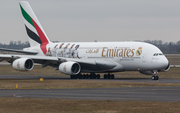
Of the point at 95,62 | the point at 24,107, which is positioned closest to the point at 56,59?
the point at 95,62

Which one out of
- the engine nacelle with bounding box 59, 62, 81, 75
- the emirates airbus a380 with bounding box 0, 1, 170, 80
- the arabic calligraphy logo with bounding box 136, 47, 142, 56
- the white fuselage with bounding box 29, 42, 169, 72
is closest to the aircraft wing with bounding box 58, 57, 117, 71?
the emirates airbus a380 with bounding box 0, 1, 170, 80

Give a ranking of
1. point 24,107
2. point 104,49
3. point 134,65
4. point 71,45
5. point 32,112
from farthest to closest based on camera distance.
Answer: point 71,45, point 104,49, point 134,65, point 24,107, point 32,112

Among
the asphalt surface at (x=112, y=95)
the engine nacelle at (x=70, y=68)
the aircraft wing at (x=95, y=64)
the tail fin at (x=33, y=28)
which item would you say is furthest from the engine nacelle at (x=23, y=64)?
the asphalt surface at (x=112, y=95)

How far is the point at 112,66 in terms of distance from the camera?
168 ft

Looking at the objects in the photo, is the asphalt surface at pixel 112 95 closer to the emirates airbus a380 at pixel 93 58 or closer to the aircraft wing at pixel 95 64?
the emirates airbus a380 at pixel 93 58

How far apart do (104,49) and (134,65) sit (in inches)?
220

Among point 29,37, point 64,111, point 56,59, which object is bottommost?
point 64,111

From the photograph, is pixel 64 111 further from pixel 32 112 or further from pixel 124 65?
pixel 124 65

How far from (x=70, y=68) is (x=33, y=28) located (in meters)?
13.8

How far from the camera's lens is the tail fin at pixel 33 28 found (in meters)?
60.1

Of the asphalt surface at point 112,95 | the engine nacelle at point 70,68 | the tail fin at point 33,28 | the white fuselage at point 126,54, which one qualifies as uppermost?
the tail fin at point 33,28

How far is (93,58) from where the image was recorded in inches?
2127

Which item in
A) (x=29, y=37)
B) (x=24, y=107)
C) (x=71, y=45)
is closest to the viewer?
(x=24, y=107)

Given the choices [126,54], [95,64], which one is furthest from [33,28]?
[126,54]
